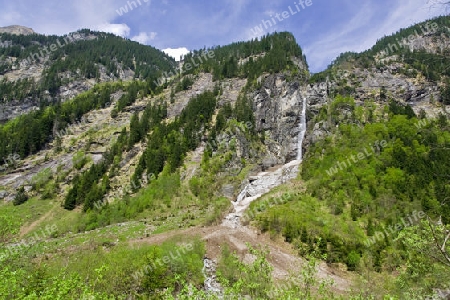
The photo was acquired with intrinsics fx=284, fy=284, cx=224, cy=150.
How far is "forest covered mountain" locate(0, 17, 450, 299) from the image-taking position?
1388 cm

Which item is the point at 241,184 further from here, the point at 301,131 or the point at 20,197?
the point at 20,197

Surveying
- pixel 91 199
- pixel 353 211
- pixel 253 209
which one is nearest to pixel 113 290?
pixel 253 209

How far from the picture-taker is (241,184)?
5784 centimetres

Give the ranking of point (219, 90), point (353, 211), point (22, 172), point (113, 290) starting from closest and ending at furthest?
1. point (113, 290)
2. point (353, 211)
3. point (22, 172)
4. point (219, 90)

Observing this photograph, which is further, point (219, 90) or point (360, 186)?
point (219, 90)

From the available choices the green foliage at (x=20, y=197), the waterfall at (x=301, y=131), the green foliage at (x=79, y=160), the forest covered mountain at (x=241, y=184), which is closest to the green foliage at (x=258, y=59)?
the forest covered mountain at (x=241, y=184)

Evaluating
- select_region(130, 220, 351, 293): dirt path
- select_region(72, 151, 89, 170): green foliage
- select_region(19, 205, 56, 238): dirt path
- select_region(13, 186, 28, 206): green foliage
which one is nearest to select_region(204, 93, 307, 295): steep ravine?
select_region(130, 220, 351, 293): dirt path

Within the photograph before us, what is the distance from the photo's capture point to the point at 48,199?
2277 inches

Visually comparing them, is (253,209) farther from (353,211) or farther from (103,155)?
(103,155)

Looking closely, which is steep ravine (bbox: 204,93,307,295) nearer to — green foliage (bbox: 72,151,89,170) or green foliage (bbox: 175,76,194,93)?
green foliage (bbox: 72,151,89,170)

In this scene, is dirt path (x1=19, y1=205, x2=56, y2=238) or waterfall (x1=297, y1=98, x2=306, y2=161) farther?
waterfall (x1=297, y1=98, x2=306, y2=161)

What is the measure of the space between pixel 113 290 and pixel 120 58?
183079mm

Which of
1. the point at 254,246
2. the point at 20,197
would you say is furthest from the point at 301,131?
the point at 20,197

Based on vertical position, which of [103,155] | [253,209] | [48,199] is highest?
[103,155]
